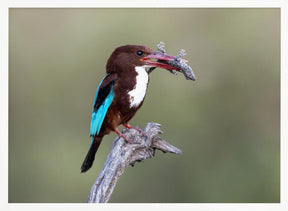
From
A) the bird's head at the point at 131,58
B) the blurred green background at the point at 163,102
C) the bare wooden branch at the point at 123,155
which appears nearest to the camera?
the bare wooden branch at the point at 123,155

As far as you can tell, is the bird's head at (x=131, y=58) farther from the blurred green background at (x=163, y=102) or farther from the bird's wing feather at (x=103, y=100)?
the blurred green background at (x=163, y=102)

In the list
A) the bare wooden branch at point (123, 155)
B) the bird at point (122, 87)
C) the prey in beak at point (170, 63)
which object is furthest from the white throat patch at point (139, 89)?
the bare wooden branch at point (123, 155)

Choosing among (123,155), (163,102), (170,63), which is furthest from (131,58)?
(163,102)

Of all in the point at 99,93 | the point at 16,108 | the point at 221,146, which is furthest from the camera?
the point at 221,146
